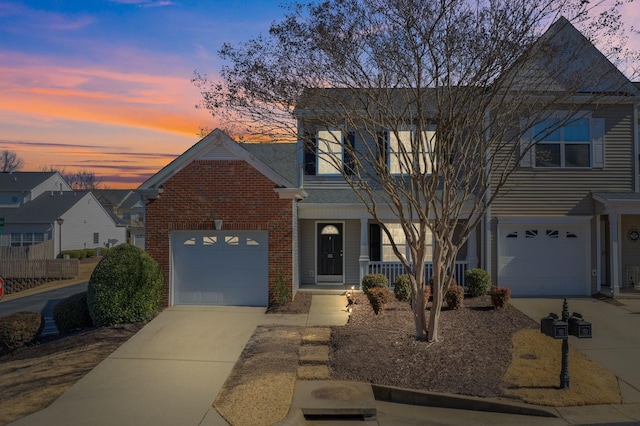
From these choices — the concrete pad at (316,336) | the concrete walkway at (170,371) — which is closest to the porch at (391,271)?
→ the concrete walkway at (170,371)

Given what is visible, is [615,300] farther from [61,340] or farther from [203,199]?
[61,340]

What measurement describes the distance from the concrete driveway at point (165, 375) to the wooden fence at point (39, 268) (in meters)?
20.9

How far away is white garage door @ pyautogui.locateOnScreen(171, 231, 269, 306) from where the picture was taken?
579 inches

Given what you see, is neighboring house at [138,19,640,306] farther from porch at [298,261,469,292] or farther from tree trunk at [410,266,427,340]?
tree trunk at [410,266,427,340]

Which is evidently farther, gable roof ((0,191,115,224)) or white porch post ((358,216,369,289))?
gable roof ((0,191,115,224))

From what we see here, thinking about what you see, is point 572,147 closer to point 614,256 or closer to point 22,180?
point 614,256

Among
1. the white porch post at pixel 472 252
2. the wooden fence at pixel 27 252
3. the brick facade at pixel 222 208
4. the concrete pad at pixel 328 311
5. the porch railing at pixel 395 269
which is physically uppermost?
the brick facade at pixel 222 208

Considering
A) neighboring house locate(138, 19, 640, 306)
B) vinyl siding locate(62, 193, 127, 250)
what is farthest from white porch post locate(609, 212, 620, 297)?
vinyl siding locate(62, 193, 127, 250)

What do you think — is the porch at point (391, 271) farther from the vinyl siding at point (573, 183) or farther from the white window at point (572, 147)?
the white window at point (572, 147)

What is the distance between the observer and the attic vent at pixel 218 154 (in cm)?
1466

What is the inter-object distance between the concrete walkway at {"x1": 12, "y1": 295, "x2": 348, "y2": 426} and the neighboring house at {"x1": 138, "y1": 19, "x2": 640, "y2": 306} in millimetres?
1267

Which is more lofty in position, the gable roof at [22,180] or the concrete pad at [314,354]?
the gable roof at [22,180]

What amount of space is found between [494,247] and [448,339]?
6.53 m

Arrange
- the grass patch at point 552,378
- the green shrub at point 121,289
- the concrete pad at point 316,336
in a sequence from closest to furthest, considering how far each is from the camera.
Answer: the grass patch at point 552,378 → the concrete pad at point 316,336 → the green shrub at point 121,289
